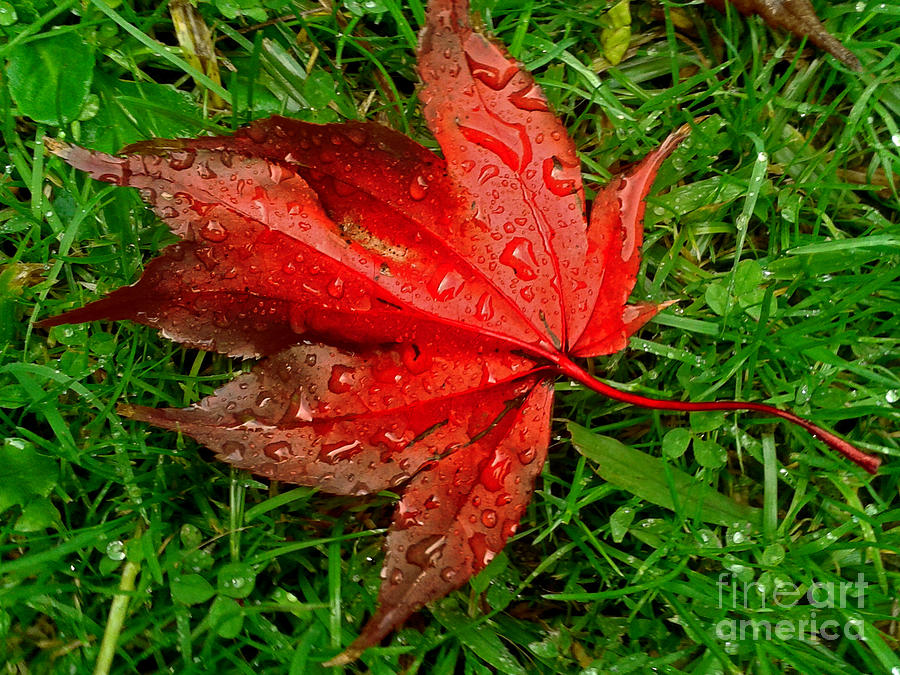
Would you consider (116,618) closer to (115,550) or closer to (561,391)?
(115,550)

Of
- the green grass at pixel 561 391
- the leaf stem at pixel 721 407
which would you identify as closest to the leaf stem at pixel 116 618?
the green grass at pixel 561 391

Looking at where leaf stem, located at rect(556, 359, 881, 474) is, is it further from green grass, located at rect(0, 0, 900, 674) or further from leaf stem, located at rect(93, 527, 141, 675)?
leaf stem, located at rect(93, 527, 141, 675)

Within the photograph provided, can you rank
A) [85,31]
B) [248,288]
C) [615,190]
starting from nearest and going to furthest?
→ [248,288] → [615,190] → [85,31]

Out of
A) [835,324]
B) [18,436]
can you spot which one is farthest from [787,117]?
[18,436]

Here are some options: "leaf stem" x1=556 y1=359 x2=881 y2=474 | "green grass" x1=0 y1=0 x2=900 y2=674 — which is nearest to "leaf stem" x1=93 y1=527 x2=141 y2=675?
"green grass" x1=0 y1=0 x2=900 y2=674

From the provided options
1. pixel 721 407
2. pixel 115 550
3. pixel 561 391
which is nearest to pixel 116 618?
pixel 115 550

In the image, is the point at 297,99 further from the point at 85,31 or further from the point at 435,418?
the point at 435,418
